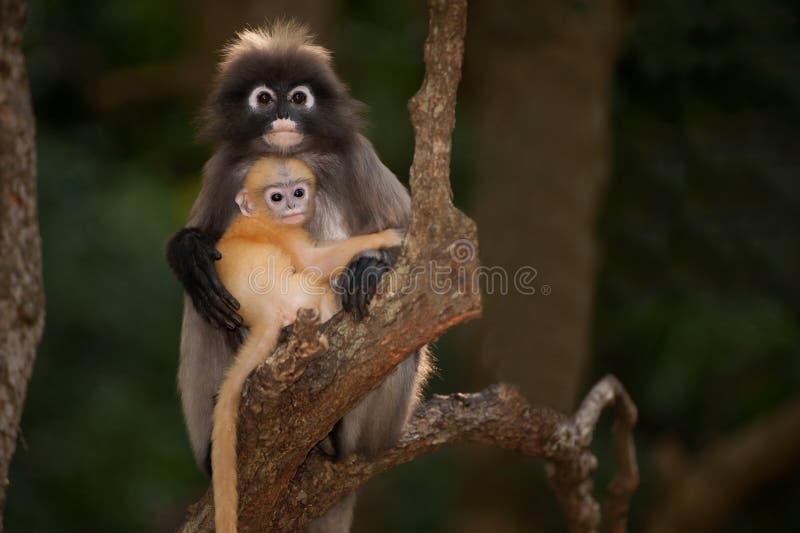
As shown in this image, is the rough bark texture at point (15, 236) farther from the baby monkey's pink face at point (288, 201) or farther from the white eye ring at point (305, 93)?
the white eye ring at point (305, 93)

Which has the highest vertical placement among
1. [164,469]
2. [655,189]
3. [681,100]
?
[681,100]

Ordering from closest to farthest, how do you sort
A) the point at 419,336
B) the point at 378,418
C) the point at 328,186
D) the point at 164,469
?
the point at 419,336
the point at 378,418
the point at 328,186
the point at 164,469

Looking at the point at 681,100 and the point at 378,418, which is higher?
the point at 681,100

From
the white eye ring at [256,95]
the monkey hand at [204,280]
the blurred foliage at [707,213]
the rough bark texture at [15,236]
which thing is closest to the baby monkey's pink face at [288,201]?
the monkey hand at [204,280]

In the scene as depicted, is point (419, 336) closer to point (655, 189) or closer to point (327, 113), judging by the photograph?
point (327, 113)

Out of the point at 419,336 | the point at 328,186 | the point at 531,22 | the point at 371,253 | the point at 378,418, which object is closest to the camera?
the point at 419,336

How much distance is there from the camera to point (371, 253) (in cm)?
381

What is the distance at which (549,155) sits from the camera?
7.73 m

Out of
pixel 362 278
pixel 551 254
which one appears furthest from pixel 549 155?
pixel 362 278

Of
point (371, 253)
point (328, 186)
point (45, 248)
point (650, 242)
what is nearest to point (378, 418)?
point (371, 253)

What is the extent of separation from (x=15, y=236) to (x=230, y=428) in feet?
3.94

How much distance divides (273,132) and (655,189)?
13.4 feet

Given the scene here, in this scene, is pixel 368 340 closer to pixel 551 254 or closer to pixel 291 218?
pixel 291 218

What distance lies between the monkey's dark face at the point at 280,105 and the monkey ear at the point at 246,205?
407 mm
